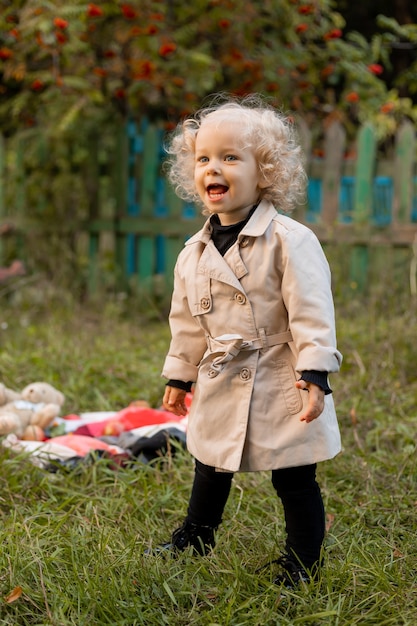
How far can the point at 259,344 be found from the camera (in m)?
2.41

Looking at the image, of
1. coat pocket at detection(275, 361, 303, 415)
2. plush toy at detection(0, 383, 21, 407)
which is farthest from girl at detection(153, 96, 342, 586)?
plush toy at detection(0, 383, 21, 407)

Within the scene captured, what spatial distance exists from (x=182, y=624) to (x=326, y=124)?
237 inches

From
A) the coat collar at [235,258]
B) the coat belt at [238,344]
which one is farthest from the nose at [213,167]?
the coat belt at [238,344]

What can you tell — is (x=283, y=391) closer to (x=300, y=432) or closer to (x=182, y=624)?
(x=300, y=432)

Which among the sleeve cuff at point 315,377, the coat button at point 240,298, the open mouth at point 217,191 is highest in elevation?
the open mouth at point 217,191

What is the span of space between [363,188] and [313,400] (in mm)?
4624

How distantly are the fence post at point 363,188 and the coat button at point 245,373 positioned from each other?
419cm

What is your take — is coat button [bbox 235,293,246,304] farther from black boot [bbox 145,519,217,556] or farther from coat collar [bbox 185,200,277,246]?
black boot [bbox 145,519,217,556]

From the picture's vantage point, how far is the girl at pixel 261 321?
92.2 inches

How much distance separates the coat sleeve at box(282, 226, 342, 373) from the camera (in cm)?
225

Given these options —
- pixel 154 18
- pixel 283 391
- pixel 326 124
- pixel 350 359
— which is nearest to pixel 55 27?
pixel 154 18

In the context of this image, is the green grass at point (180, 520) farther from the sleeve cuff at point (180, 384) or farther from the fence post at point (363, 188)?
the fence post at point (363, 188)

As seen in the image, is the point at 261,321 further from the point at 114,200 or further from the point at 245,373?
the point at 114,200

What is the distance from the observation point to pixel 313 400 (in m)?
2.24
